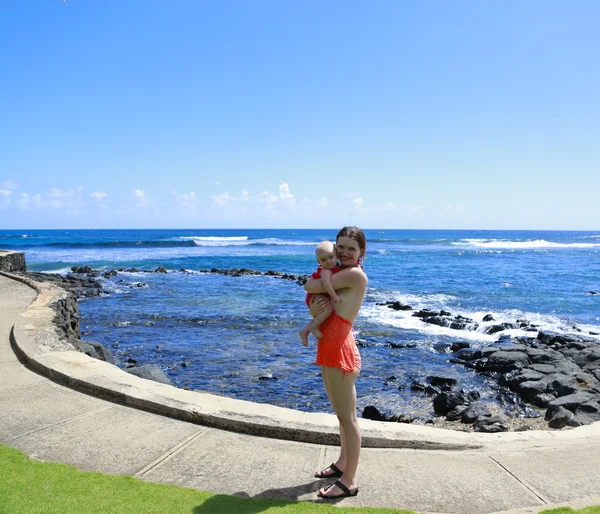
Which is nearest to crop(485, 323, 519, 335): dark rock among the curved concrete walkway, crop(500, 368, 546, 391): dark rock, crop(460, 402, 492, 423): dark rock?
crop(500, 368, 546, 391): dark rock

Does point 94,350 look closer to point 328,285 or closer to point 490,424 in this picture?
point 490,424

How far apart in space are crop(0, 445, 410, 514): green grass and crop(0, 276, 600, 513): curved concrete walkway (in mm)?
148

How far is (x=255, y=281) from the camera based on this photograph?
30.1 metres

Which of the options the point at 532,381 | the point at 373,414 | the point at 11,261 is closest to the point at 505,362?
the point at 532,381

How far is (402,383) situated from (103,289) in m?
18.5

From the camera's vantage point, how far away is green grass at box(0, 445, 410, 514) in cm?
316

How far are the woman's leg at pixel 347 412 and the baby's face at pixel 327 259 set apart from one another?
707 mm

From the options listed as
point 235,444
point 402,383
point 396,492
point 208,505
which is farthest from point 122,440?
point 402,383

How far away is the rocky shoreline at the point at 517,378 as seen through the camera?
26.6 ft

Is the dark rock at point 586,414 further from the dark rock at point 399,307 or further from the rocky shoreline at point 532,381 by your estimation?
the dark rock at point 399,307

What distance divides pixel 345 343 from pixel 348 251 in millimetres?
630

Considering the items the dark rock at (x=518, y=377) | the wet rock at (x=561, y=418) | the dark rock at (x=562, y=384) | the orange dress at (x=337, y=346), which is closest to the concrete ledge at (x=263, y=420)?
the orange dress at (x=337, y=346)

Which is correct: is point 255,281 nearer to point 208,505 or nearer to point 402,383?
point 402,383

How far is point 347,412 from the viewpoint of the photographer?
3.48 meters
